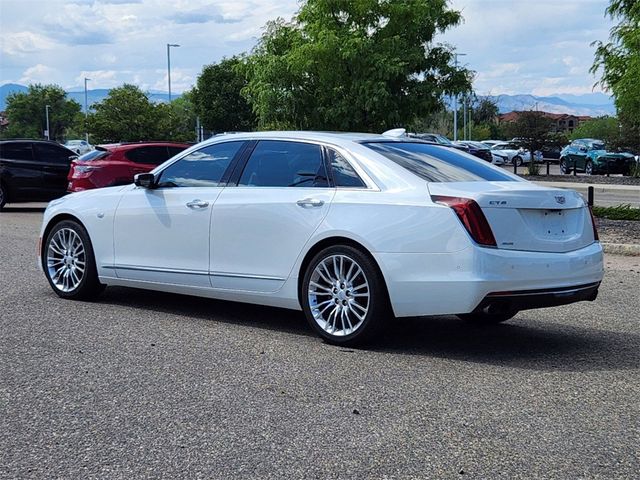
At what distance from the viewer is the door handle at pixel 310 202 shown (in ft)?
21.6

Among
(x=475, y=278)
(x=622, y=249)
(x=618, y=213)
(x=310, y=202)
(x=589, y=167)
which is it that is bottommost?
(x=622, y=249)

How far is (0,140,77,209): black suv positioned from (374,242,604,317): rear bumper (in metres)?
15.6

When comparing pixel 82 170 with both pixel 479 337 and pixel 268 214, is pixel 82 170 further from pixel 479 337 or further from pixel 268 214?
pixel 479 337

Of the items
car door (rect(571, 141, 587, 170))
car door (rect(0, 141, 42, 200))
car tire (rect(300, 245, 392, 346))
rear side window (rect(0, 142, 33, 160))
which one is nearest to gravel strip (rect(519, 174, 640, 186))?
car door (rect(571, 141, 587, 170))

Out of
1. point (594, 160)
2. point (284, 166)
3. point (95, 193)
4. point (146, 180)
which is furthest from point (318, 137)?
point (594, 160)

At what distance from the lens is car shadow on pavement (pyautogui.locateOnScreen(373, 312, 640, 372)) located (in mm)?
6086

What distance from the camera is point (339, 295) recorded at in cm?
642

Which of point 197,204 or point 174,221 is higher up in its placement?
point 197,204

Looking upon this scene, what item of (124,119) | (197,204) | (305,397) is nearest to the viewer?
(305,397)

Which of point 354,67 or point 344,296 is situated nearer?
point 344,296

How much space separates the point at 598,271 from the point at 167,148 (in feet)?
43.6

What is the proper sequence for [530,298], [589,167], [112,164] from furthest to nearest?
[589,167] → [112,164] → [530,298]

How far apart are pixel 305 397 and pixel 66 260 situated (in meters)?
4.09

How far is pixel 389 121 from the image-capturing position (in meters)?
19.5
